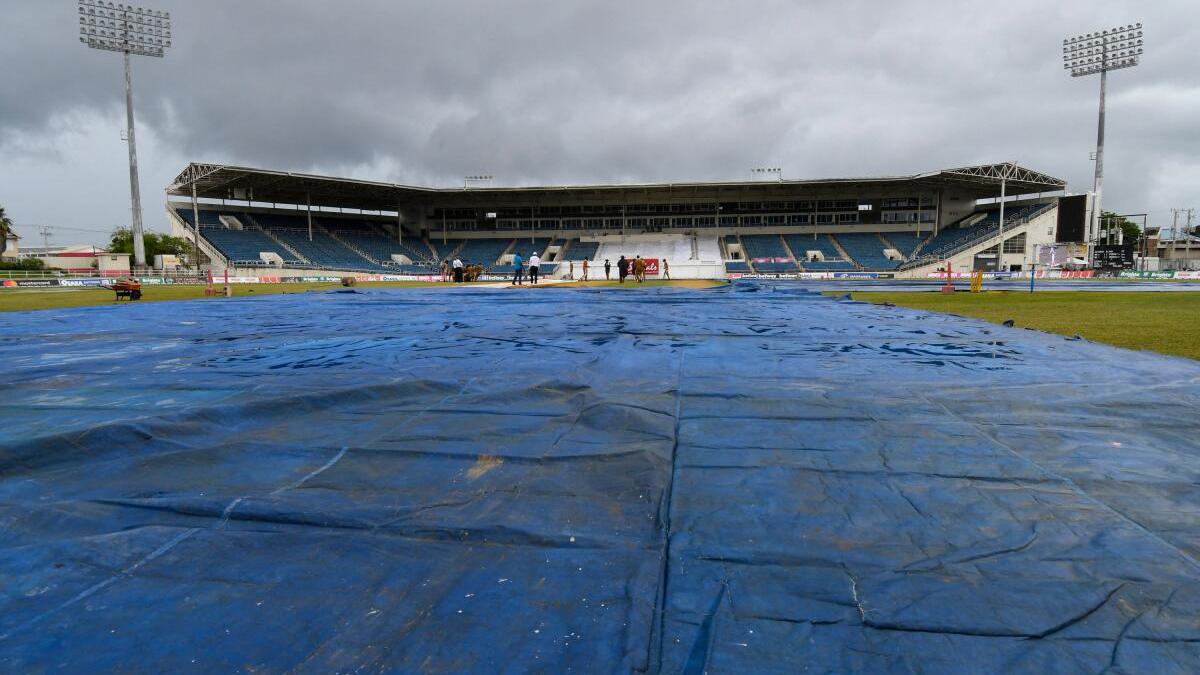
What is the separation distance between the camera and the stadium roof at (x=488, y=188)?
41.8 meters

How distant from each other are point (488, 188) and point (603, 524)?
51.3m

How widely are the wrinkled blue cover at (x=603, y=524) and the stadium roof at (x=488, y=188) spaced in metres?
43.6

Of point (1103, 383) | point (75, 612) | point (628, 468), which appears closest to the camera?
point (75, 612)

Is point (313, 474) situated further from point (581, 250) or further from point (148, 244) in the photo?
point (148, 244)

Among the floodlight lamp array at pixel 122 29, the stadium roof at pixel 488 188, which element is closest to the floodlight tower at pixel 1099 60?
the stadium roof at pixel 488 188

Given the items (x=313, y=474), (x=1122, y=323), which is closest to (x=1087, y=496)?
(x=313, y=474)

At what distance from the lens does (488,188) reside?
50.5 m

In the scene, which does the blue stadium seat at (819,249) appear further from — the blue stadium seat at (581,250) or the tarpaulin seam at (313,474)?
the tarpaulin seam at (313,474)

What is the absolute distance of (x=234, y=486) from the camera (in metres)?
2.24

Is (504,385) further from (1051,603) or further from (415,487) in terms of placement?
(1051,603)

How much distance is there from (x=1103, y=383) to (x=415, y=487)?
4.33 m

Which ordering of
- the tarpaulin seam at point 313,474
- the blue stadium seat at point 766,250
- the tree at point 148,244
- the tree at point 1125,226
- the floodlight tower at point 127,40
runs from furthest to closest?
1. the tree at point 1125,226
2. the tree at point 148,244
3. the blue stadium seat at point 766,250
4. the floodlight tower at point 127,40
5. the tarpaulin seam at point 313,474

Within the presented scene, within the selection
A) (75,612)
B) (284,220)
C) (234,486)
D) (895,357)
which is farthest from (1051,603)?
(284,220)

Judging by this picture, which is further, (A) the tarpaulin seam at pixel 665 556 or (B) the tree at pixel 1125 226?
(B) the tree at pixel 1125 226
